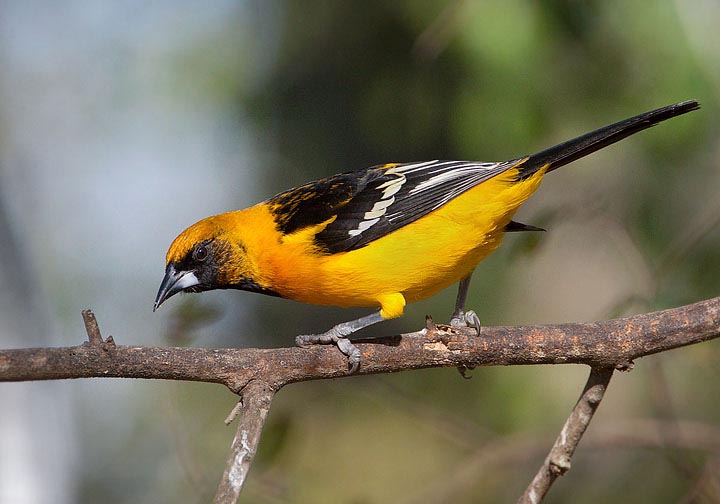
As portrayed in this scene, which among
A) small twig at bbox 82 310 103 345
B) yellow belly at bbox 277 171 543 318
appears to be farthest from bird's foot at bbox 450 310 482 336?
small twig at bbox 82 310 103 345

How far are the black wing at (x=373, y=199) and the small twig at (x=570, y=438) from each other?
4.22 feet

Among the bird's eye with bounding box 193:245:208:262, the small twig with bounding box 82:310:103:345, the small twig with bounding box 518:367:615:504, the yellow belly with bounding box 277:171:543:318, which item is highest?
the bird's eye with bounding box 193:245:208:262

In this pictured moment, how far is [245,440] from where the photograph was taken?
289cm

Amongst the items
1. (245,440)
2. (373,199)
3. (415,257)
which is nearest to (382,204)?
(373,199)

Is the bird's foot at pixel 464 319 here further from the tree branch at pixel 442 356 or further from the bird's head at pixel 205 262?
the bird's head at pixel 205 262

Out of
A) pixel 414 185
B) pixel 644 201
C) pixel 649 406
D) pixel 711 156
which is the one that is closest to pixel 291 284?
pixel 414 185

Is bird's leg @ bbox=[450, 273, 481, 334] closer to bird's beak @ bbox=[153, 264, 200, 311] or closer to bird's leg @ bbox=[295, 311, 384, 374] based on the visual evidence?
bird's leg @ bbox=[295, 311, 384, 374]

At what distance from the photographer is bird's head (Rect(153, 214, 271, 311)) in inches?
179

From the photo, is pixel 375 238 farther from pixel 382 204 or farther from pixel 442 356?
pixel 442 356

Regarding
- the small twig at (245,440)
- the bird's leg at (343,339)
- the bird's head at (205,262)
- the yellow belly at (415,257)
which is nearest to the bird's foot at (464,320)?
the yellow belly at (415,257)

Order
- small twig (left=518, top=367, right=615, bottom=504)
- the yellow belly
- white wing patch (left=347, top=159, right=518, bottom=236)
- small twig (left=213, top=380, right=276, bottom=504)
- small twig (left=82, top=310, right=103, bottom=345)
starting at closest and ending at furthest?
small twig (left=213, top=380, right=276, bottom=504) < small twig (left=82, top=310, right=103, bottom=345) < small twig (left=518, top=367, right=615, bottom=504) < the yellow belly < white wing patch (left=347, top=159, right=518, bottom=236)

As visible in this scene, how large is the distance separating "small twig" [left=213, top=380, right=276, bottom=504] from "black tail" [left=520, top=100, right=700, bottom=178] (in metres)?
1.97

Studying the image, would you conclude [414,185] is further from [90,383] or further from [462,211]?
[90,383]

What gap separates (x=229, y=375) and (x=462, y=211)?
173 centimetres
